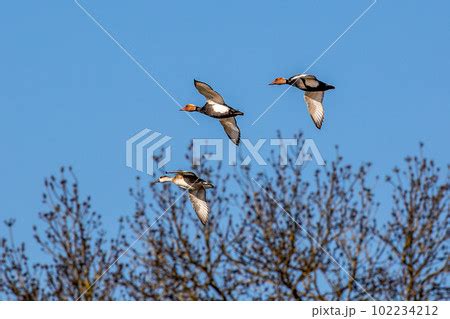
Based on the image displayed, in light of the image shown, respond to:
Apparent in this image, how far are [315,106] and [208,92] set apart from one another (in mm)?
1539

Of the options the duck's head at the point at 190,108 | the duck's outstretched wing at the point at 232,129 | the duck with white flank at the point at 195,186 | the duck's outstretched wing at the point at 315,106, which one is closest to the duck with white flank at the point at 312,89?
the duck's outstretched wing at the point at 315,106

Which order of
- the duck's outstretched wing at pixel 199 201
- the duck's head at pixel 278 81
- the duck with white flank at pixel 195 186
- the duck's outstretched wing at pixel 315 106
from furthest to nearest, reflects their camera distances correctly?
the duck's outstretched wing at pixel 315 106, the duck's head at pixel 278 81, the duck's outstretched wing at pixel 199 201, the duck with white flank at pixel 195 186

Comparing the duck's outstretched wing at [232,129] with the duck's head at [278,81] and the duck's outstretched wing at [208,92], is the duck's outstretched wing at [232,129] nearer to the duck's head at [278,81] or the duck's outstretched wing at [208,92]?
the duck's outstretched wing at [208,92]

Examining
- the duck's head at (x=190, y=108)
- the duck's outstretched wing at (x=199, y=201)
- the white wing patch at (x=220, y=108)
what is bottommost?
the duck's outstretched wing at (x=199, y=201)

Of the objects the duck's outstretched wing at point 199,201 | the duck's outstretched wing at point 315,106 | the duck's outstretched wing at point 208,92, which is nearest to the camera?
the duck's outstretched wing at point 208,92

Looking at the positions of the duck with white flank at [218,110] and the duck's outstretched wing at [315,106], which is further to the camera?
the duck's outstretched wing at [315,106]

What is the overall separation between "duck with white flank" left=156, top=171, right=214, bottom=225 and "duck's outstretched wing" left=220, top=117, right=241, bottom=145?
561 millimetres

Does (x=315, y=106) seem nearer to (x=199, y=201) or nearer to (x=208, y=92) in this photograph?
(x=208, y=92)

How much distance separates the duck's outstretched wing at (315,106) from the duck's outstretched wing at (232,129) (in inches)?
35.0

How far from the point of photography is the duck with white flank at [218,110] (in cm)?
1108

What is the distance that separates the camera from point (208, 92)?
11062 millimetres

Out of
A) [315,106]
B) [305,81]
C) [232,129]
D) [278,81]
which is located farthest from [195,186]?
[315,106]

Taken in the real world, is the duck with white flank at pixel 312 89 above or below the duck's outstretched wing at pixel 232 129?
above
